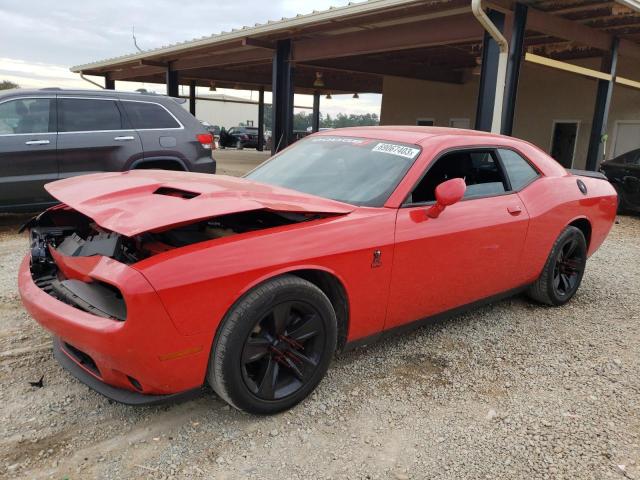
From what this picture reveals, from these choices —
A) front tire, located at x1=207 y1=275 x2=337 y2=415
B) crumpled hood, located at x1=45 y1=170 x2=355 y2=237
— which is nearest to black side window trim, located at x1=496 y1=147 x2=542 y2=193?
crumpled hood, located at x1=45 y1=170 x2=355 y2=237

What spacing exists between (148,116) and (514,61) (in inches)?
219

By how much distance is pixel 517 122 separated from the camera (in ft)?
51.2

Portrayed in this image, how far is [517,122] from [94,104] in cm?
1276

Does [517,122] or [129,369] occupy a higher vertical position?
[517,122]

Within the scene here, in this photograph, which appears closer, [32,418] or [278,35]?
[32,418]

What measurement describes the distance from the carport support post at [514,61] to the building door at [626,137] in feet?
21.9

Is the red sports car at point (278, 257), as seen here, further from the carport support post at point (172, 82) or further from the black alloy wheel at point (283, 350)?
the carport support post at point (172, 82)

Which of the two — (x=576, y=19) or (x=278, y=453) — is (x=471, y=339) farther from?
(x=576, y=19)

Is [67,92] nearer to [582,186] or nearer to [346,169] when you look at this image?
[346,169]

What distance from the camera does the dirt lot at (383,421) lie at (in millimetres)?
2326

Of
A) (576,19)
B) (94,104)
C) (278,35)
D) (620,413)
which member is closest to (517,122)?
(576,19)

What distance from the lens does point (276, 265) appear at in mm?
2498

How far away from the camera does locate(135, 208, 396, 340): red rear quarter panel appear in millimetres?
2227

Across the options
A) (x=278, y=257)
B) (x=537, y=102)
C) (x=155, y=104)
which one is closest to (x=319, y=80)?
(x=537, y=102)
